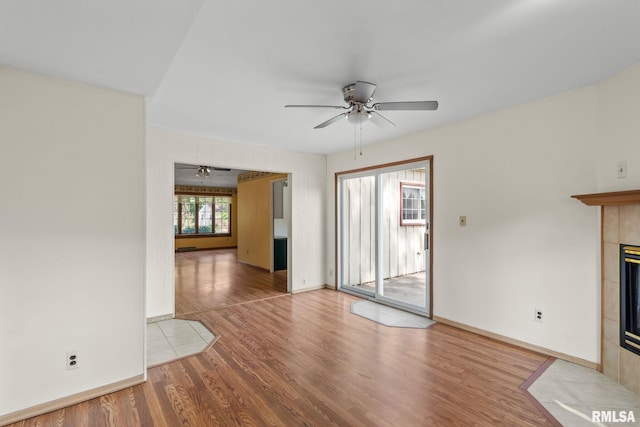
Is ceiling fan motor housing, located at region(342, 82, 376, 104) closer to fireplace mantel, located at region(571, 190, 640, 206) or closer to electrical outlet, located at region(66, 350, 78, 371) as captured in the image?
fireplace mantel, located at region(571, 190, 640, 206)

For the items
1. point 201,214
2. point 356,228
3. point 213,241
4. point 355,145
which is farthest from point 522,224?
point 201,214

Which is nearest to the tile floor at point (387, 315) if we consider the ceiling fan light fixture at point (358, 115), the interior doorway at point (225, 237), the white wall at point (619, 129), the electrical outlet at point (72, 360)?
the interior doorway at point (225, 237)

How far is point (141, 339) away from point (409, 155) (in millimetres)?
3740

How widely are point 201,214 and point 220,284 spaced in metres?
6.97

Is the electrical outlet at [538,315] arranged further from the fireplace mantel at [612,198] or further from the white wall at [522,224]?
the fireplace mantel at [612,198]

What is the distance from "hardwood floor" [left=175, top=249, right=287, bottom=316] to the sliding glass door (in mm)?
1423

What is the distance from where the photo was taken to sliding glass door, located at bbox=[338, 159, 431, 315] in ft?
15.4

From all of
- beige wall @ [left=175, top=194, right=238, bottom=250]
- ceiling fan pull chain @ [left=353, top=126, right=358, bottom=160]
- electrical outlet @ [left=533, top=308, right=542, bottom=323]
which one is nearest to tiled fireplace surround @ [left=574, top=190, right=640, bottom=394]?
A: electrical outlet @ [left=533, top=308, right=542, bottom=323]

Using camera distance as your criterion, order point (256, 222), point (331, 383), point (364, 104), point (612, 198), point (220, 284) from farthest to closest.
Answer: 1. point (256, 222)
2. point (220, 284)
3. point (364, 104)
4. point (331, 383)
5. point (612, 198)

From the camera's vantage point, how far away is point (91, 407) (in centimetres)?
209

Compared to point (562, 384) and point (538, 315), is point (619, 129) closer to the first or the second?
point (538, 315)

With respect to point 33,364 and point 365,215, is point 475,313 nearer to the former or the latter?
point 365,215

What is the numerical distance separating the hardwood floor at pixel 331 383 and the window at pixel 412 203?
103 inches

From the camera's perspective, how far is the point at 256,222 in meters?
7.50
